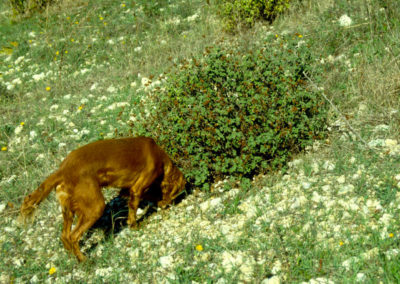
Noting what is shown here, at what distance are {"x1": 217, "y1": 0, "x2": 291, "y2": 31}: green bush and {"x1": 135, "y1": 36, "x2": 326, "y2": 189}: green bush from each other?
2513mm

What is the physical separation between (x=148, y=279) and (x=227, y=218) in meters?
0.90

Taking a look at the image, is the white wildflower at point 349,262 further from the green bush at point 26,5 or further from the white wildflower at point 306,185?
the green bush at point 26,5

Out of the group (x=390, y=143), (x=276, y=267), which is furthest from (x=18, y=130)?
(x=390, y=143)

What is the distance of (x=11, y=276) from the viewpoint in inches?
134

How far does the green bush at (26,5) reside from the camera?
34.7 ft

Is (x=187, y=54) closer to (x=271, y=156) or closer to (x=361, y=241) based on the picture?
(x=271, y=156)

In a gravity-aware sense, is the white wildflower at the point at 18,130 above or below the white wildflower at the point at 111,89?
below

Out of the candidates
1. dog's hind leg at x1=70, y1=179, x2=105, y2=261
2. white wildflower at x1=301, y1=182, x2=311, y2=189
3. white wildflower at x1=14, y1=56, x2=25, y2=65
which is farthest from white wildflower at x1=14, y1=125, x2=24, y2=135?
white wildflower at x1=301, y1=182, x2=311, y2=189

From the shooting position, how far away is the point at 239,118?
3.99 m

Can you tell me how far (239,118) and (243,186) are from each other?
639 mm

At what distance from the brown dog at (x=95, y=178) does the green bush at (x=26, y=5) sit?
8.29m

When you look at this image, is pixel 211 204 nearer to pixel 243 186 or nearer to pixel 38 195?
pixel 243 186

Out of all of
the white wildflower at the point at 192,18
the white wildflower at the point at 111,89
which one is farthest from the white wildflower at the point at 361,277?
the white wildflower at the point at 192,18

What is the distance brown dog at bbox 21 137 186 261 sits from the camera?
3.37 meters
